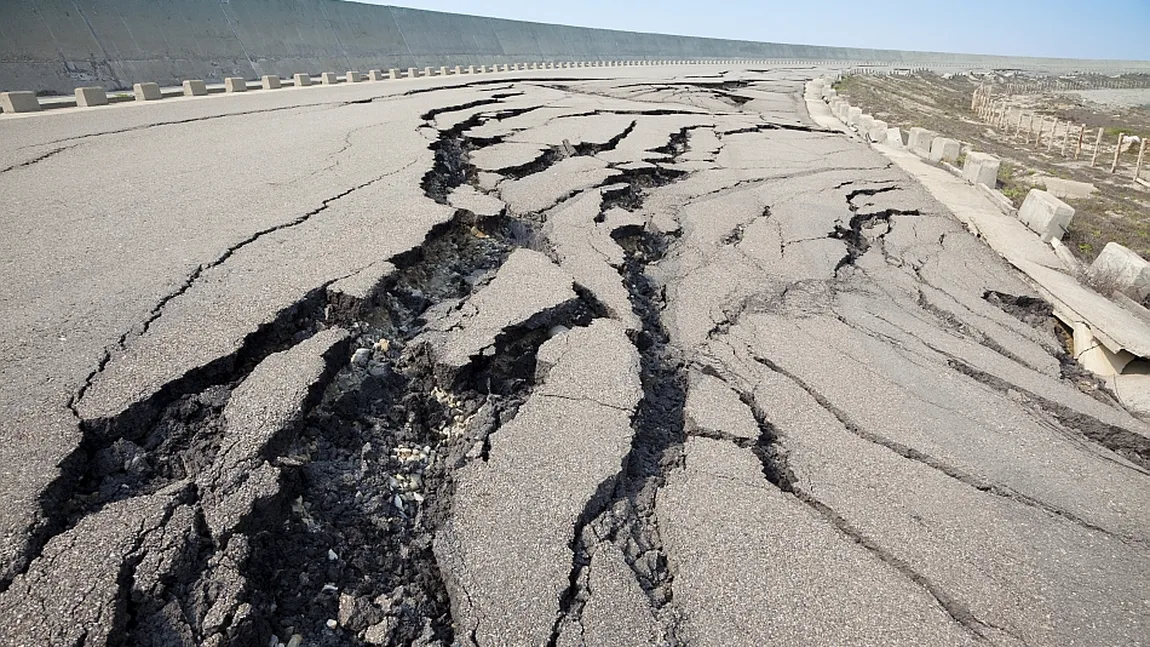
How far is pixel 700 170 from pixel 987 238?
102 inches

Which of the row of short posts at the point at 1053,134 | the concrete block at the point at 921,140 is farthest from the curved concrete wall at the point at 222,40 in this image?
the row of short posts at the point at 1053,134

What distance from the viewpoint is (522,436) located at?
2225 millimetres

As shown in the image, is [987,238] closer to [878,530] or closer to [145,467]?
[878,530]

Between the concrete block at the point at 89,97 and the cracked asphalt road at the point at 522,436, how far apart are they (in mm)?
5902

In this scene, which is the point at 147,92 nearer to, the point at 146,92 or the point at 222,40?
the point at 146,92

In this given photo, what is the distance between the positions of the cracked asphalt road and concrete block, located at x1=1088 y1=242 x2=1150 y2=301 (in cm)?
74

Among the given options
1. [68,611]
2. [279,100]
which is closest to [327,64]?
[279,100]

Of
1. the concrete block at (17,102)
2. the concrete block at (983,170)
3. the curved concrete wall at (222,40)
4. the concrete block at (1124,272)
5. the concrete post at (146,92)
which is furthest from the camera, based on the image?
the curved concrete wall at (222,40)

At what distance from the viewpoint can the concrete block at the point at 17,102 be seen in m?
7.92

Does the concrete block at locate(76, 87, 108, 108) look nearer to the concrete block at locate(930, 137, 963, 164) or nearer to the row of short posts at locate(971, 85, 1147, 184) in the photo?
the concrete block at locate(930, 137, 963, 164)

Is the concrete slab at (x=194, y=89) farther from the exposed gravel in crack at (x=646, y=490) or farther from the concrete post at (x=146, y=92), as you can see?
the exposed gravel in crack at (x=646, y=490)

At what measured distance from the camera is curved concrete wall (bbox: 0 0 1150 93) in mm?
11750

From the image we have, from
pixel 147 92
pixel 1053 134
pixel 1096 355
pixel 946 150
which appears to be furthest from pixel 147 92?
pixel 1053 134

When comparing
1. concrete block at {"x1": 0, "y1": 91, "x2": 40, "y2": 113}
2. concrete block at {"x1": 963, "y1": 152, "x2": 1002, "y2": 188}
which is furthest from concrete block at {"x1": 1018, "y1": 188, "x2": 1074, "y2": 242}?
concrete block at {"x1": 0, "y1": 91, "x2": 40, "y2": 113}
